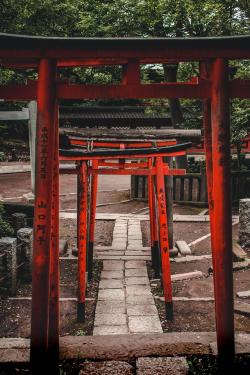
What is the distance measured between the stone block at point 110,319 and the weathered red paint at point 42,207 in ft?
8.07

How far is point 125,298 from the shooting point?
674 centimetres

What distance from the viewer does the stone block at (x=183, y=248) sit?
31.0ft

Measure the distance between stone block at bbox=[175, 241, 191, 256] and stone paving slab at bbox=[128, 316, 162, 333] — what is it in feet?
11.9

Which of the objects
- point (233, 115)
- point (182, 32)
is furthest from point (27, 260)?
point (182, 32)

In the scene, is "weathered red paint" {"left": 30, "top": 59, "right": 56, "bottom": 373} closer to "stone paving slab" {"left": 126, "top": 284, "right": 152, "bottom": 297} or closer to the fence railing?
"stone paving slab" {"left": 126, "top": 284, "right": 152, "bottom": 297}

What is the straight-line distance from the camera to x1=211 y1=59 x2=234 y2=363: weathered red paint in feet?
11.1

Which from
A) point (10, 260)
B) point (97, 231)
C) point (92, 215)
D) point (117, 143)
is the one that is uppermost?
point (117, 143)

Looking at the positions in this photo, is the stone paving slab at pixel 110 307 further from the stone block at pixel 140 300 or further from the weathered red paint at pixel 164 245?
the weathered red paint at pixel 164 245

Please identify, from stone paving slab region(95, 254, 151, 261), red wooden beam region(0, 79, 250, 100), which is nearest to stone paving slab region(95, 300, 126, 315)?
stone paving slab region(95, 254, 151, 261)

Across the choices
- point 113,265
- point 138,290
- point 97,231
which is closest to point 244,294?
point 138,290

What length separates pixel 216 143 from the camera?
3402mm

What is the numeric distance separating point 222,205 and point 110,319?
10.8 feet

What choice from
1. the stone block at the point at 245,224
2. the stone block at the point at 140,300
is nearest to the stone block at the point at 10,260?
the stone block at the point at 140,300

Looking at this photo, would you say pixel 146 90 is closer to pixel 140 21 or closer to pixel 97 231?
pixel 97 231
